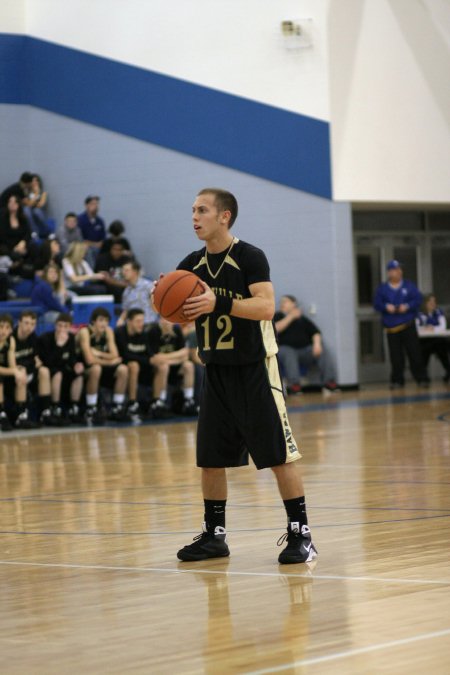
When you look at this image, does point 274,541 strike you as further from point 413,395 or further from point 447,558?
point 413,395

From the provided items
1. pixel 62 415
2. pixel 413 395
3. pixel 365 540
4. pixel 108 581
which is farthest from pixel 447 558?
pixel 413 395

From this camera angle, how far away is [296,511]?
552 centimetres

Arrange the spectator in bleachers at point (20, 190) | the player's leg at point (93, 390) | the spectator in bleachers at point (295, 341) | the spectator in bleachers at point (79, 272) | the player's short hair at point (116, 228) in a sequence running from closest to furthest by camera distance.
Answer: the player's leg at point (93, 390) → the spectator in bleachers at point (79, 272) → the spectator in bleachers at point (295, 341) → the spectator in bleachers at point (20, 190) → the player's short hair at point (116, 228)

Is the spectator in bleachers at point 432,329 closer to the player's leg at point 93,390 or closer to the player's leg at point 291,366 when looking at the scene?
the player's leg at point 291,366

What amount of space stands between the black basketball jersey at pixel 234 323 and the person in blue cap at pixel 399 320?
13884mm

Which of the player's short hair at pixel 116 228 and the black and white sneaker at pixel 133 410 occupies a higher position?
the player's short hair at pixel 116 228

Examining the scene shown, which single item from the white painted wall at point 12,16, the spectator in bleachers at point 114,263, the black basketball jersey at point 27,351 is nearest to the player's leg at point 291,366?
→ the spectator in bleachers at point 114,263

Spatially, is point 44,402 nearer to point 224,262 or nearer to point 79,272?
point 79,272

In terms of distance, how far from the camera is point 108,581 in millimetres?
5070

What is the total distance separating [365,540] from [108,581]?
1.33 meters

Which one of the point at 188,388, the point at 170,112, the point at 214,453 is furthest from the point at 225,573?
the point at 170,112

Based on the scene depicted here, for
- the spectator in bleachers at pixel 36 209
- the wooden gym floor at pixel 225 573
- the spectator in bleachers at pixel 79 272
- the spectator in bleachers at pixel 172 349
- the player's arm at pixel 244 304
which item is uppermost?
the spectator in bleachers at pixel 36 209

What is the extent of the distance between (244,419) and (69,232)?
13492 mm

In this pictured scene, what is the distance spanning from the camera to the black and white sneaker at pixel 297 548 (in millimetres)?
5345
